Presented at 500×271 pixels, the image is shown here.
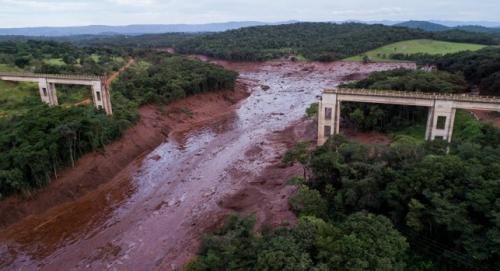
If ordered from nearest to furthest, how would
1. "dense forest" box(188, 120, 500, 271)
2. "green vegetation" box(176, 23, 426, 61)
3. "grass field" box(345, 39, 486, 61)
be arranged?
"dense forest" box(188, 120, 500, 271) < "grass field" box(345, 39, 486, 61) < "green vegetation" box(176, 23, 426, 61)

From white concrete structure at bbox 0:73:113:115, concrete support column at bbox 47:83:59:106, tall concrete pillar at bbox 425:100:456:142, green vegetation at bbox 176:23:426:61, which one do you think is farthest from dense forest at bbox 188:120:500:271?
green vegetation at bbox 176:23:426:61

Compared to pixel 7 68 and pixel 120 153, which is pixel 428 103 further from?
pixel 7 68

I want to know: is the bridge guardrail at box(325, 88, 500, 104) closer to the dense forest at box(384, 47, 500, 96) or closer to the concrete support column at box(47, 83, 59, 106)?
the dense forest at box(384, 47, 500, 96)

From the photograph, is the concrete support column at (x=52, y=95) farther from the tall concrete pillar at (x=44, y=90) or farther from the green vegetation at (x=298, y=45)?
the green vegetation at (x=298, y=45)

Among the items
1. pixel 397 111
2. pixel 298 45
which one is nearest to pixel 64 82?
pixel 397 111

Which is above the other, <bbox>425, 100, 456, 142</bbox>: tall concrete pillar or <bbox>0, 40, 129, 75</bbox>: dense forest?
<bbox>0, 40, 129, 75</bbox>: dense forest

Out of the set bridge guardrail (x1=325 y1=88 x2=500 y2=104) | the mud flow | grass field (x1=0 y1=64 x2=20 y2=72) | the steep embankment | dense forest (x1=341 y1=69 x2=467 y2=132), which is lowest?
the mud flow

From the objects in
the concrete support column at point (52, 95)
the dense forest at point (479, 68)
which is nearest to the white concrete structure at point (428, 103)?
the dense forest at point (479, 68)
